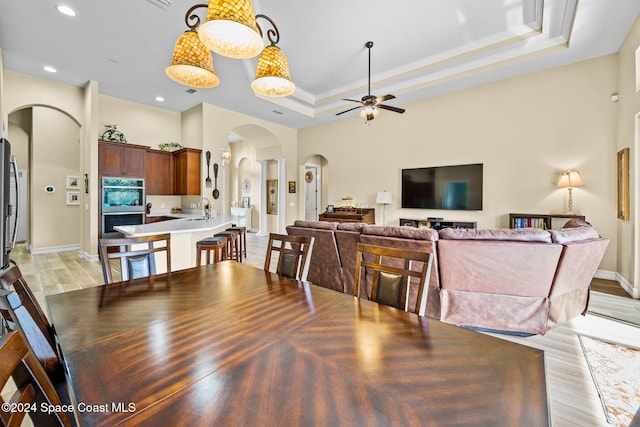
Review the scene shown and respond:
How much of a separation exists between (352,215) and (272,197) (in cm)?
387

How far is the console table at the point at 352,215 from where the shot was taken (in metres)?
6.45

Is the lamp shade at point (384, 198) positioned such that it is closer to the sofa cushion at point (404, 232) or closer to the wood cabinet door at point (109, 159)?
the sofa cushion at point (404, 232)

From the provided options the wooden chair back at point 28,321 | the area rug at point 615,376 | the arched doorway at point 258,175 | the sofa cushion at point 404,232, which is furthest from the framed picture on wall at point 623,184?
the arched doorway at point 258,175

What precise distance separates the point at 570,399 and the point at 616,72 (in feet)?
16.2

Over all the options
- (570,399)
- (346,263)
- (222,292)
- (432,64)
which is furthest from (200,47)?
(432,64)

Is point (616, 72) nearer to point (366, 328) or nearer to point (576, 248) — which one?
point (576, 248)

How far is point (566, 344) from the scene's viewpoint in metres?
2.38

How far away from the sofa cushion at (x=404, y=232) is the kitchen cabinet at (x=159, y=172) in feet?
17.3

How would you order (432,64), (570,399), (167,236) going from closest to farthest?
(570,399) → (167,236) → (432,64)

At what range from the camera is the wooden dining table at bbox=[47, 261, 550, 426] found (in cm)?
68

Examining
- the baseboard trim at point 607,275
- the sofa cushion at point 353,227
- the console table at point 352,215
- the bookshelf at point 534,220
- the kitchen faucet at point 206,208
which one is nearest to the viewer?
the sofa cushion at point 353,227

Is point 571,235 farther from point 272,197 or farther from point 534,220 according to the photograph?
point 272,197

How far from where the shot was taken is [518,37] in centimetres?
420

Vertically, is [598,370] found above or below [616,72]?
below
